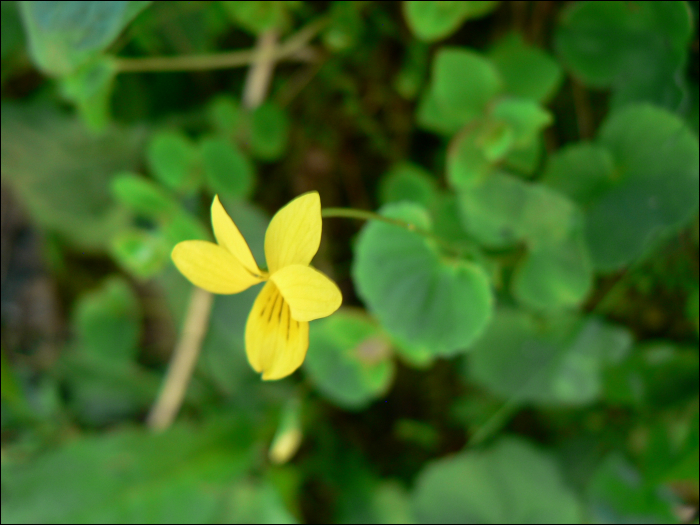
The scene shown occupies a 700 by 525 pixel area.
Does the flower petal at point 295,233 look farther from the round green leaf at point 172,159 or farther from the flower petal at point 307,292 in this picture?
the round green leaf at point 172,159

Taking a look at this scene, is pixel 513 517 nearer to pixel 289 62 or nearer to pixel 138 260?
pixel 138 260

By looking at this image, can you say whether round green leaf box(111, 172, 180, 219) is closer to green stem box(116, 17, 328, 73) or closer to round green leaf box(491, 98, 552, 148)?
green stem box(116, 17, 328, 73)

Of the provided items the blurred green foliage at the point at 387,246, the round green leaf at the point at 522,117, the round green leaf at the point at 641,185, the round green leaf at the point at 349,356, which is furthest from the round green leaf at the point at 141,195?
the round green leaf at the point at 641,185

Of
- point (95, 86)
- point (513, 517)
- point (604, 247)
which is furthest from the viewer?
point (513, 517)

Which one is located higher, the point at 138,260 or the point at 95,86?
the point at 95,86

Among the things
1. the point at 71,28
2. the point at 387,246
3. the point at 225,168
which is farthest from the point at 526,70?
the point at 71,28

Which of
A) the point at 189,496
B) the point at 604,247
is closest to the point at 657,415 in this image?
the point at 604,247
